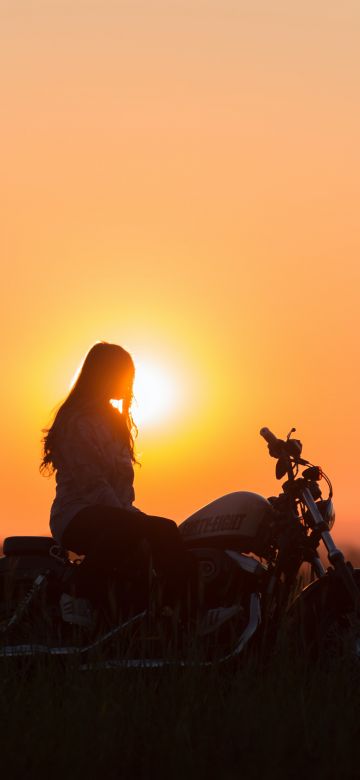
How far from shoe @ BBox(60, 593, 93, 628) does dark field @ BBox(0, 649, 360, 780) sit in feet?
1.23

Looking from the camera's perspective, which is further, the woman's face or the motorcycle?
the woman's face

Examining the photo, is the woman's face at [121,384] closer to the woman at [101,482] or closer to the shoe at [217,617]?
the woman at [101,482]

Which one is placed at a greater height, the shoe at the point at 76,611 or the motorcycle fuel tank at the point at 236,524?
the motorcycle fuel tank at the point at 236,524

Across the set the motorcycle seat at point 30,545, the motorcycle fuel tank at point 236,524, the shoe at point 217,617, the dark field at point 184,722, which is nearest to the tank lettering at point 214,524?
the motorcycle fuel tank at point 236,524

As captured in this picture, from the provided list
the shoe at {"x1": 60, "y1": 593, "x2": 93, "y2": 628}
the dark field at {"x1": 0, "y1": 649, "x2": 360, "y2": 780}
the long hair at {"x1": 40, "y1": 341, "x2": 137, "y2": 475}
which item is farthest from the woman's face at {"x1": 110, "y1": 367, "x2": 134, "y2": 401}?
the dark field at {"x1": 0, "y1": 649, "x2": 360, "y2": 780}

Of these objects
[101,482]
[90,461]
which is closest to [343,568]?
[101,482]

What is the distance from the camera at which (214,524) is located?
7.79 metres

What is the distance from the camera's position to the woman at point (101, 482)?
24.2 ft

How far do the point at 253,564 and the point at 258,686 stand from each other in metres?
1.18

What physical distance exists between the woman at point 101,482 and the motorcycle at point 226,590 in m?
0.12

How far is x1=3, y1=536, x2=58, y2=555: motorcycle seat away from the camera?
781 centimetres

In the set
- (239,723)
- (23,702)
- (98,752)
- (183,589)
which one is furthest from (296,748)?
(183,589)

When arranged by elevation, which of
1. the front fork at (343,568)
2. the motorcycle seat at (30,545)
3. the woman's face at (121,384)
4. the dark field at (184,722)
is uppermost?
Result: the woman's face at (121,384)

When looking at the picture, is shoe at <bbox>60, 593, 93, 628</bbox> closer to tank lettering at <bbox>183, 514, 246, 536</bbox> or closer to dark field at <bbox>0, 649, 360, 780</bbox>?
dark field at <bbox>0, 649, 360, 780</bbox>
